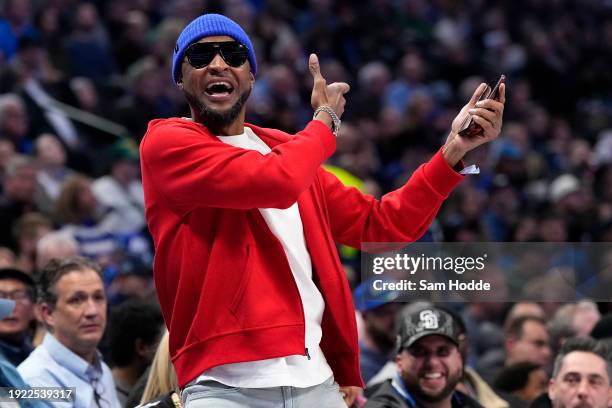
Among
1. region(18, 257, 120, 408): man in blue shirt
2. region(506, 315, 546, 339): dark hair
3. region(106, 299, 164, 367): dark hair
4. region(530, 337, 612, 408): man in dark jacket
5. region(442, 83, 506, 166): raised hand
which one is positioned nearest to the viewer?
region(442, 83, 506, 166): raised hand

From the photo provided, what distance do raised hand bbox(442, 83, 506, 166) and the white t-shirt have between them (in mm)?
583

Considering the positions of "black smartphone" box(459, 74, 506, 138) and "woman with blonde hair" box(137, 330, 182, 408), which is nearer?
"black smartphone" box(459, 74, 506, 138)

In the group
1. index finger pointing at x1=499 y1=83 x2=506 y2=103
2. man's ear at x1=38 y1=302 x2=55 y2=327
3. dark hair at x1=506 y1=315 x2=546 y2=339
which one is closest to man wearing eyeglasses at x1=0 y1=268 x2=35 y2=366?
man's ear at x1=38 y1=302 x2=55 y2=327

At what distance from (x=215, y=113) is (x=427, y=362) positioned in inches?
89.7

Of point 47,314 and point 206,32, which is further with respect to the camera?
point 47,314

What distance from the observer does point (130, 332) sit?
6.12m

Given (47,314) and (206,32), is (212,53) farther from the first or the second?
(47,314)

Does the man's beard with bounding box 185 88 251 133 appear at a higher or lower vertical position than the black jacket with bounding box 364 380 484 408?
higher

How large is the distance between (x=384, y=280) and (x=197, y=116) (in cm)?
134

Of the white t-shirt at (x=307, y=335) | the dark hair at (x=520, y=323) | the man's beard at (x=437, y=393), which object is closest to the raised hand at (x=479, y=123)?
A: the white t-shirt at (x=307, y=335)

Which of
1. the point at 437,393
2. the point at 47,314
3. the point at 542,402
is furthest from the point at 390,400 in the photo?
the point at 47,314

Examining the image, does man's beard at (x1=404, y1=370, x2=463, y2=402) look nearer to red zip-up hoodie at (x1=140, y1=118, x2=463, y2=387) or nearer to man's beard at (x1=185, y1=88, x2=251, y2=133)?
red zip-up hoodie at (x1=140, y1=118, x2=463, y2=387)

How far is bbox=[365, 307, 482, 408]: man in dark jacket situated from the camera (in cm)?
566

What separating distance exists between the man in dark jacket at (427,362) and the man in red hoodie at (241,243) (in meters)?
1.80
